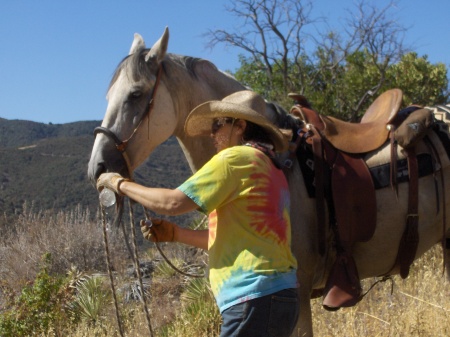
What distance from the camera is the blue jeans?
2873 millimetres

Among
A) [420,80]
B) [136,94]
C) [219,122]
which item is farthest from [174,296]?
[420,80]

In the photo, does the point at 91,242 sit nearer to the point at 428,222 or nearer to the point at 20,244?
the point at 20,244

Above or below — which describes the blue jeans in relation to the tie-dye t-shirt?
below

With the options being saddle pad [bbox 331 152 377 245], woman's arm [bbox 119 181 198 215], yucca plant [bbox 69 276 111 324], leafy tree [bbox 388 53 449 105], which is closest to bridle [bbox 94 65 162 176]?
woman's arm [bbox 119 181 198 215]

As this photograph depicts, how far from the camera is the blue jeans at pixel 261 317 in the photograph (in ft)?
9.43

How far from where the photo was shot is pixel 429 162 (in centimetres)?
430

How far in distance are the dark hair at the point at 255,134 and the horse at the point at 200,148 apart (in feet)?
2.56

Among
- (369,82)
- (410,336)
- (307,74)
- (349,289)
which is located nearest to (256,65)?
(307,74)

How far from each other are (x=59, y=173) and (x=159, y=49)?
39614 millimetres

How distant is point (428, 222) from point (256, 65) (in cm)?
1270

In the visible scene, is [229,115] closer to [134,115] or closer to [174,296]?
[134,115]

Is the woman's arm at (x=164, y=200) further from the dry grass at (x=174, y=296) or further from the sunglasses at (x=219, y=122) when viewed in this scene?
the dry grass at (x=174, y=296)

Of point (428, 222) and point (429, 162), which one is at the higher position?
point (429, 162)

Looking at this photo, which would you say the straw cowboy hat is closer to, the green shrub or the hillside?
the green shrub
